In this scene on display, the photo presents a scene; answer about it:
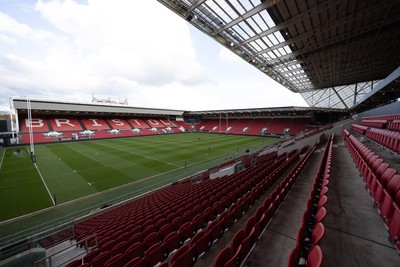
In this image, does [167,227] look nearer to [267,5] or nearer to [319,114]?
[267,5]

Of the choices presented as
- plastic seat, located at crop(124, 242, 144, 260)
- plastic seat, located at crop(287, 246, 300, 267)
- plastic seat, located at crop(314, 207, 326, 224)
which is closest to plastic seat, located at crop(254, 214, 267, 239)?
plastic seat, located at crop(314, 207, 326, 224)

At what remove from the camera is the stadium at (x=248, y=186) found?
9.29 ft

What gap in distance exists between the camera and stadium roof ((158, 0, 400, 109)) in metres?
10.2

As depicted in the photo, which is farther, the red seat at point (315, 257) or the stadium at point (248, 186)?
the stadium at point (248, 186)

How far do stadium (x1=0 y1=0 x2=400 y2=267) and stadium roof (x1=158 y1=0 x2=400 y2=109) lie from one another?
0.09 m

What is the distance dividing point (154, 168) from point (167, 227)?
42.1 ft

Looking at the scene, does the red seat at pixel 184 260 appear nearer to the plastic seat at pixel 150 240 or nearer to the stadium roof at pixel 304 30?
the plastic seat at pixel 150 240

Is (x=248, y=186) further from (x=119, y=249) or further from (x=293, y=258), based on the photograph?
(x=293, y=258)

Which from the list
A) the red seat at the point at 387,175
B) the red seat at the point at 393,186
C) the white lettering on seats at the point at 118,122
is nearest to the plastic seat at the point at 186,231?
the red seat at the point at 393,186

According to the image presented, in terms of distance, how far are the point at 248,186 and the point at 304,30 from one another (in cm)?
1373

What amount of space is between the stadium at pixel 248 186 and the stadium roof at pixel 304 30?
0.09 m

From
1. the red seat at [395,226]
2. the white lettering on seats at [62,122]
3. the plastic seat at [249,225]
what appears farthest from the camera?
the white lettering on seats at [62,122]

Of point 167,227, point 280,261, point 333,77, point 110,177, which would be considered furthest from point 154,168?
point 333,77

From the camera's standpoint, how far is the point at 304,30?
42.8 feet
